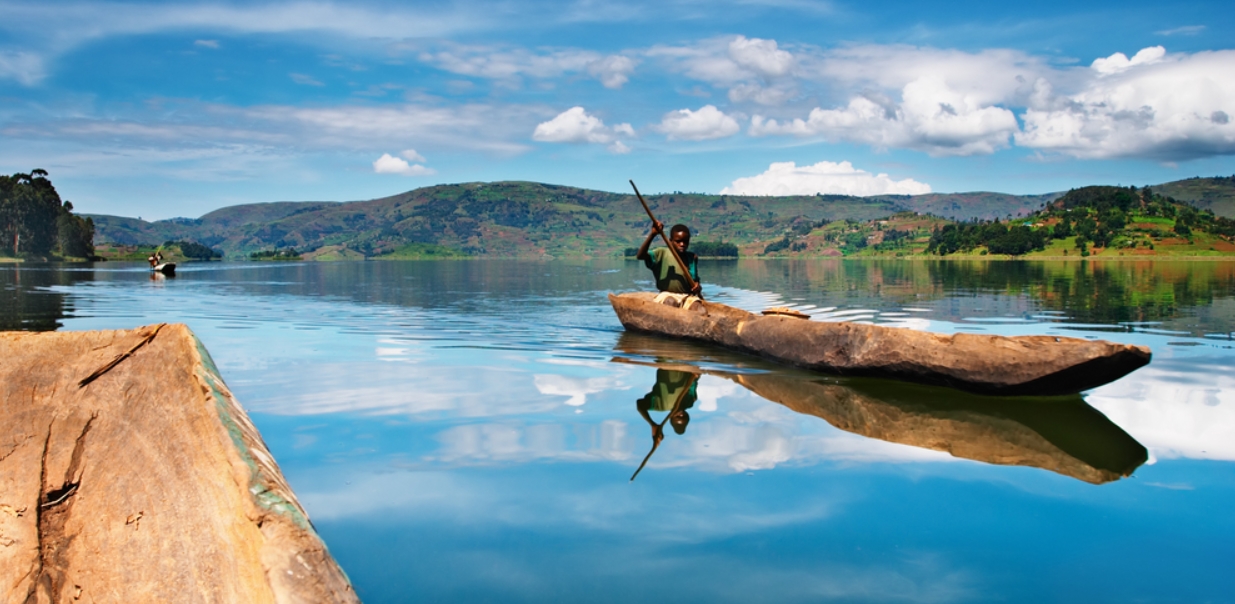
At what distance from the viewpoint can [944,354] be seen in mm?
9523

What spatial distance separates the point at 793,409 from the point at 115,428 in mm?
6894

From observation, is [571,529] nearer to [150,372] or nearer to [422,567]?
[422,567]

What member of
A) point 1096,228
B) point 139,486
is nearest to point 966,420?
point 139,486

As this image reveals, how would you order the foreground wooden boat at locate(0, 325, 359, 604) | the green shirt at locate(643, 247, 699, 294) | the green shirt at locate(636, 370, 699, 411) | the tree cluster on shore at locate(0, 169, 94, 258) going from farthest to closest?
the tree cluster on shore at locate(0, 169, 94, 258)
the green shirt at locate(643, 247, 699, 294)
the green shirt at locate(636, 370, 699, 411)
the foreground wooden boat at locate(0, 325, 359, 604)

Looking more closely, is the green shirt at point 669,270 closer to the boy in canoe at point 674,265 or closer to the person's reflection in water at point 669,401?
the boy in canoe at point 674,265

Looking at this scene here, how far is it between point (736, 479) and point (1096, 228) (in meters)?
141

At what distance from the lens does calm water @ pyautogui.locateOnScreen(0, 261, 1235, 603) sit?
14.9ft

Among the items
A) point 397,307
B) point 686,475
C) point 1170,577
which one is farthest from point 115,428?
point 397,307

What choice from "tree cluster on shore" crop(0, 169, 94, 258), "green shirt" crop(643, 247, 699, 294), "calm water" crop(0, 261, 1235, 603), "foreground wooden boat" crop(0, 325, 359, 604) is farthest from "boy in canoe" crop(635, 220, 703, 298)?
"tree cluster on shore" crop(0, 169, 94, 258)

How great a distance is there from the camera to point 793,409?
363 inches

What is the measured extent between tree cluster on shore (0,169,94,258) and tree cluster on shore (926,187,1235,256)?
138 metres

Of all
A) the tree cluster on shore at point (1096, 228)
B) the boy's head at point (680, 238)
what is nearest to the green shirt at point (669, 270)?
the boy's head at point (680, 238)

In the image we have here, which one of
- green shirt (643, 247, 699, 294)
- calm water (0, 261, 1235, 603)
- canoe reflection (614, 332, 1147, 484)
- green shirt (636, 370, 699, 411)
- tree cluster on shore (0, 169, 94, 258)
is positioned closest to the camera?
calm water (0, 261, 1235, 603)

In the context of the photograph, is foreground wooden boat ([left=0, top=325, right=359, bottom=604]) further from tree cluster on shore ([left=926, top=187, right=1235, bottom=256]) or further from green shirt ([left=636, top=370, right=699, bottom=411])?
tree cluster on shore ([left=926, top=187, right=1235, bottom=256])
